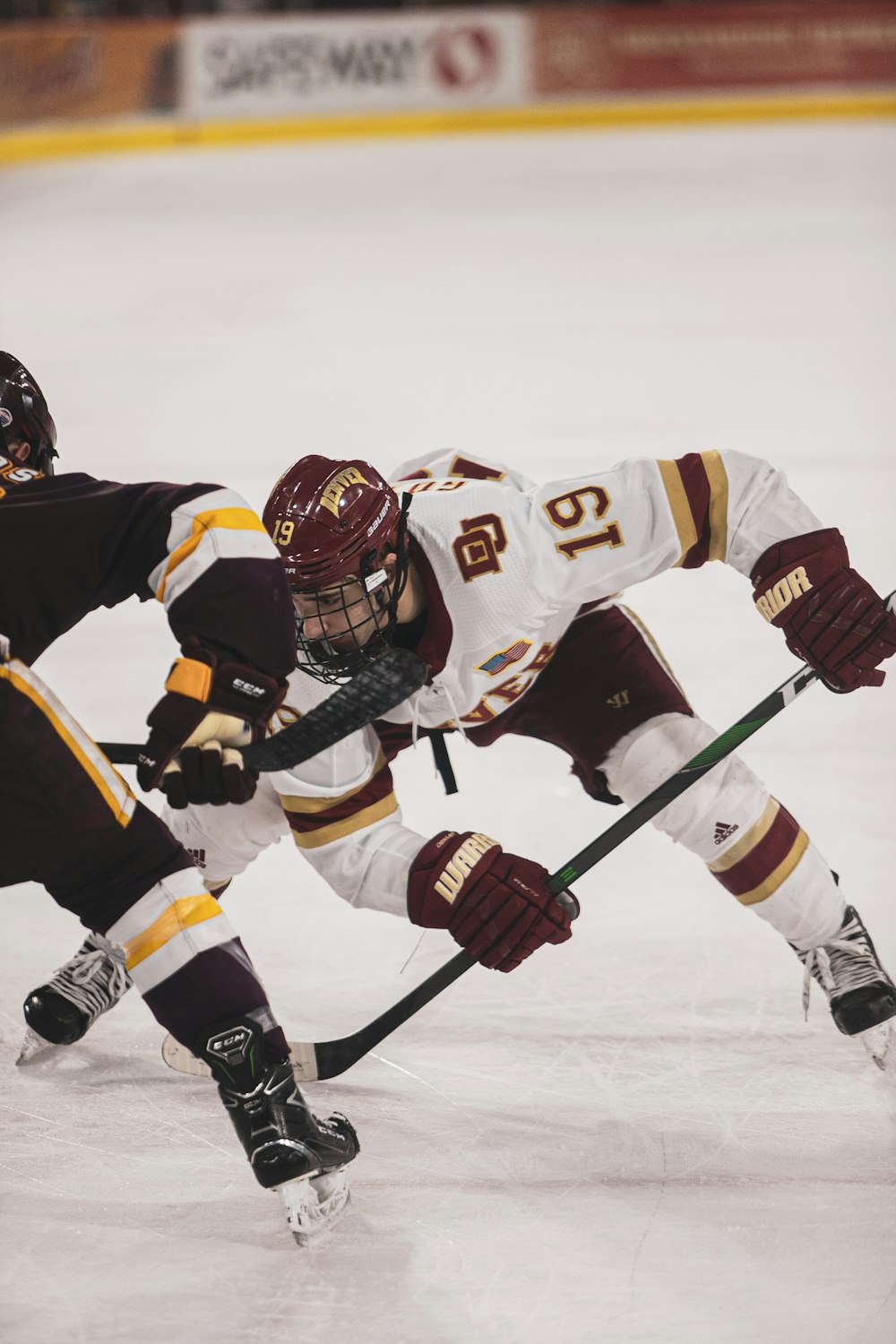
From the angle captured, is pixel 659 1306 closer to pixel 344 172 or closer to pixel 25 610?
pixel 25 610

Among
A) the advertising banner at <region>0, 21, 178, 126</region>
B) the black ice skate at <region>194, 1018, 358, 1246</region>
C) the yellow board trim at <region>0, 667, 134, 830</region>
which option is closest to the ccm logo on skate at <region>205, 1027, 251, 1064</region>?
the black ice skate at <region>194, 1018, 358, 1246</region>

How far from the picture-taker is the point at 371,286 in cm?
872

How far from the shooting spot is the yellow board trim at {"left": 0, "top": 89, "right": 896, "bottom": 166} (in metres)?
12.8

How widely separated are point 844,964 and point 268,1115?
984mm

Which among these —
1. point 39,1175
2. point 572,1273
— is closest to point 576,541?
point 572,1273

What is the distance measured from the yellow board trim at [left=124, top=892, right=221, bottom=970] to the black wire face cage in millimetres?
482

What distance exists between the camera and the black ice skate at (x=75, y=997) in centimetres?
256

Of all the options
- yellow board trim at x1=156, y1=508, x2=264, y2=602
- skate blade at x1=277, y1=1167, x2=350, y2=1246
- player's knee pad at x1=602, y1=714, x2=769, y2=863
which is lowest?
skate blade at x1=277, y1=1167, x2=350, y2=1246

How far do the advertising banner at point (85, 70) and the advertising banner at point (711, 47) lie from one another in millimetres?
3003

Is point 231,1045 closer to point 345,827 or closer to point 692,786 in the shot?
point 345,827

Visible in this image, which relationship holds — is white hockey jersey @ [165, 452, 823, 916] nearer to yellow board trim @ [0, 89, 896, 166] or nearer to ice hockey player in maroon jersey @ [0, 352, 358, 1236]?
ice hockey player in maroon jersey @ [0, 352, 358, 1236]

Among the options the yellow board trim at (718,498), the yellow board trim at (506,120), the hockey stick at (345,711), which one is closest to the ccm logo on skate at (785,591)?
the yellow board trim at (718,498)

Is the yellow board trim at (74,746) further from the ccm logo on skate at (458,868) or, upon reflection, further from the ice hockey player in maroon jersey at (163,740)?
the ccm logo on skate at (458,868)

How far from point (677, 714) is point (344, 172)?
33.6 ft
